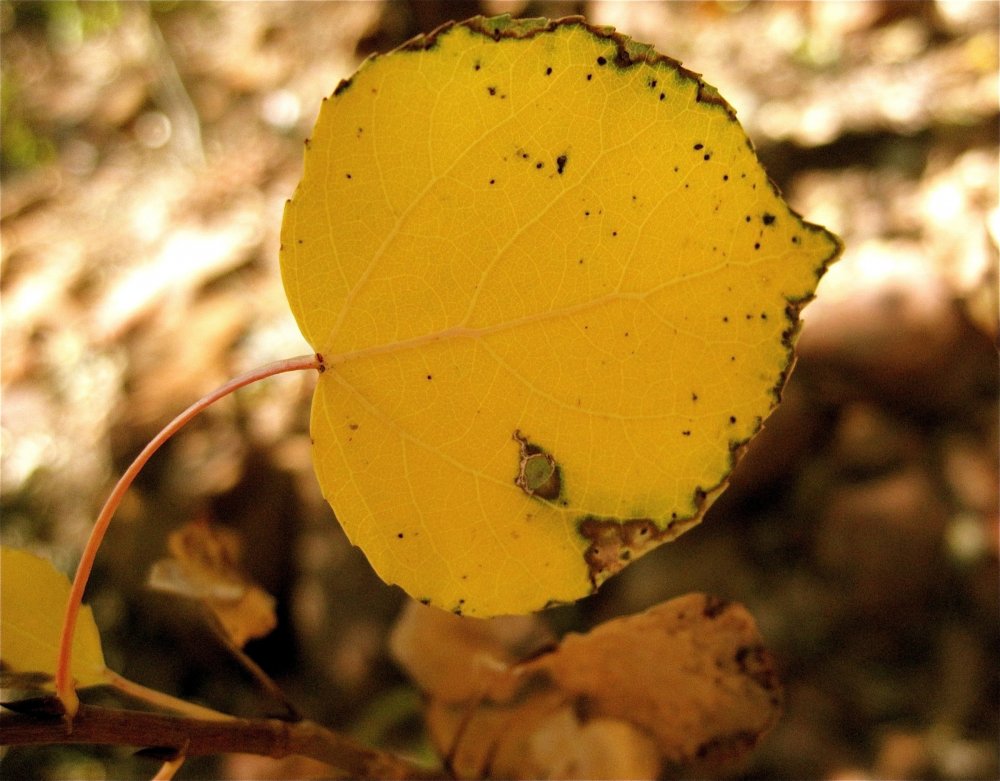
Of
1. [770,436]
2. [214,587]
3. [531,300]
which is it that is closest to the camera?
[531,300]

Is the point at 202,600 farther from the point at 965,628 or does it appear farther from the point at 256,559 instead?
the point at 965,628

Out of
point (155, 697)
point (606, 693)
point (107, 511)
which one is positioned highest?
point (107, 511)

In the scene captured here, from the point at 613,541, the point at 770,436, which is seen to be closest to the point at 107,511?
the point at 613,541

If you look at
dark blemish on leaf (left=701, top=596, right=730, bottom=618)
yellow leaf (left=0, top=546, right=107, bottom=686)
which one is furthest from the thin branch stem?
dark blemish on leaf (left=701, top=596, right=730, bottom=618)

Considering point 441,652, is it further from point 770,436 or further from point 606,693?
point 770,436

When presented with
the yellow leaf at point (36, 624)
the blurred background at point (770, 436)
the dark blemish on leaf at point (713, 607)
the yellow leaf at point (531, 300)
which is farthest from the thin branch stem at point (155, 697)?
the blurred background at point (770, 436)

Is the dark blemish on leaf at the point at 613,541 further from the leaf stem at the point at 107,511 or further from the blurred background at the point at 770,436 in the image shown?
the blurred background at the point at 770,436
